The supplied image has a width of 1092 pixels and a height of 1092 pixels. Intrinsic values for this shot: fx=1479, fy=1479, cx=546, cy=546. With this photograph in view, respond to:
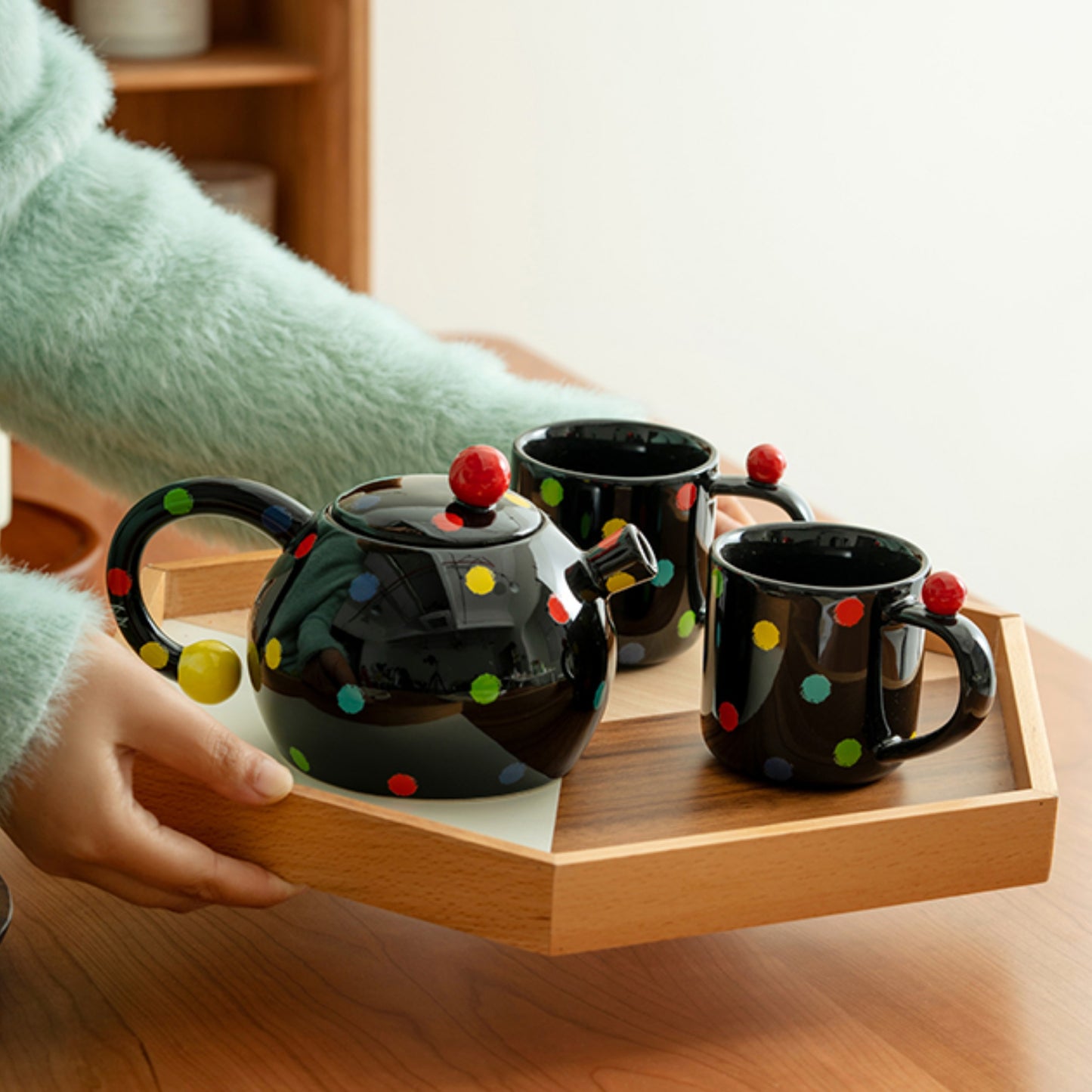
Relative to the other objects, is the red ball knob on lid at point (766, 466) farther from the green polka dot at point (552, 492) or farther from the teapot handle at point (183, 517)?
the teapot handle at point (183, 517)

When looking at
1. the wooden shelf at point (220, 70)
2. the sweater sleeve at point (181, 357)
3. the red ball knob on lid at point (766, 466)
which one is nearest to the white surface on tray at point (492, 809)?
the red ball knob on lid at point (766, 466)

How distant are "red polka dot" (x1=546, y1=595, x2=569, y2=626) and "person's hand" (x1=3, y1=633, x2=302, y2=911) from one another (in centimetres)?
11

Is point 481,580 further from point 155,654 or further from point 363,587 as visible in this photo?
point 155,654

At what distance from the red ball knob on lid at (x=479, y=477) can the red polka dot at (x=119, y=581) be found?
153 millimetres

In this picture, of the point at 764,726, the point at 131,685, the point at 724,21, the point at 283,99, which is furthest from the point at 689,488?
the point at 724,21

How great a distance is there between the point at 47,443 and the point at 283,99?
4.29 feet

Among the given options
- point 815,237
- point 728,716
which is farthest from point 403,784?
point 815,237

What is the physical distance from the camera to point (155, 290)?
94 cm

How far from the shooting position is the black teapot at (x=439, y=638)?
0.54 metres

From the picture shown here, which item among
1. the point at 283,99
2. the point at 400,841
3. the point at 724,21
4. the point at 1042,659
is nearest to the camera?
the point at 400,841

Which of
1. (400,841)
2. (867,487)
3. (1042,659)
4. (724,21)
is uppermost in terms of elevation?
(724,21)

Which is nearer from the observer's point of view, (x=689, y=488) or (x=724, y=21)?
(x=689, y=488)

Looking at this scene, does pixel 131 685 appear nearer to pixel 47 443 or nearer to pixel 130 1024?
pixel 130 1024

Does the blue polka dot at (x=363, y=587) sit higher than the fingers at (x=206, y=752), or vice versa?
the blue polka dot at (x=363, y=587)
